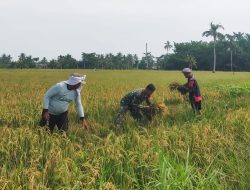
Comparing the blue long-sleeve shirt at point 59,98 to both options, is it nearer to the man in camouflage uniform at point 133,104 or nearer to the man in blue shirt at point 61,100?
the man in blue shirt at point 61,100

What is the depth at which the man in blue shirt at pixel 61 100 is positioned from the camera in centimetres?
695

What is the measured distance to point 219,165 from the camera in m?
5.39

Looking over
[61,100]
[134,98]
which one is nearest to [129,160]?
[61,100]

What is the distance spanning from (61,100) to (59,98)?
2.4 inches

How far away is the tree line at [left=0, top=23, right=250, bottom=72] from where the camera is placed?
81.2 m

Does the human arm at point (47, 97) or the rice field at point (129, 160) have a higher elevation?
the human arm at point (47, 97)

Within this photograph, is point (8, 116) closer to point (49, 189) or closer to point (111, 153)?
point (111, 153)

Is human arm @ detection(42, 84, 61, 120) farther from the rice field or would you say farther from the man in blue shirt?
the rice field

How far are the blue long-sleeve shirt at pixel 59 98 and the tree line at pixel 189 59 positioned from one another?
6237 cm

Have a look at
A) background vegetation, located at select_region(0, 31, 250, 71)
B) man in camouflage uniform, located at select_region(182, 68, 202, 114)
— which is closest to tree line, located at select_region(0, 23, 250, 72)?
background vegetation, located at select_region(0, 31, 250, 71)

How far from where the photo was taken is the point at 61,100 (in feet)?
23.8


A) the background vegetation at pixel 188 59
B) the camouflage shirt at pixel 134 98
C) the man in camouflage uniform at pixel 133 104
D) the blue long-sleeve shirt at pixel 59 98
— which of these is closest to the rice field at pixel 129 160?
the blue long-sleeve shirt at pixel 59 98

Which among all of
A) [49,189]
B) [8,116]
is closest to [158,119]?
[8,116]

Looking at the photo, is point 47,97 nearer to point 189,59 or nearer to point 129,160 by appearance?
point 129,160
